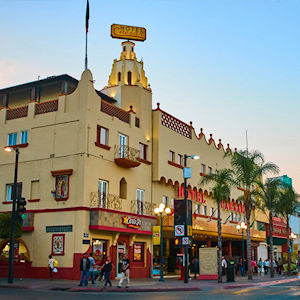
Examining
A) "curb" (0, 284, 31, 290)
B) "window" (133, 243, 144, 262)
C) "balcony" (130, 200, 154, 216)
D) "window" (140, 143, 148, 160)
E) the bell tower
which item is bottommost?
"curb" (0, 284, 31, 290)

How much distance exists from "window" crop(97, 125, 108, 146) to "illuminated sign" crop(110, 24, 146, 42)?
11299mm

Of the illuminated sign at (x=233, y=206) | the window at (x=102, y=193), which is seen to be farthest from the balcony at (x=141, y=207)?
the illuminated sign at (x=233, y=206)

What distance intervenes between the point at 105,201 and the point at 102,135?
465 centimetres

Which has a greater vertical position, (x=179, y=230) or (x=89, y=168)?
(x=89, y=168)

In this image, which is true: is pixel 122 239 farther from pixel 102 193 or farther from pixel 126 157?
pixel 126 157

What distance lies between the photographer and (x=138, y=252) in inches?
1361

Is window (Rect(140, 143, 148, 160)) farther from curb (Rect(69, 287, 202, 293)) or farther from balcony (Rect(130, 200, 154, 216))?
curb (Rect(69, 287, 202, 293))

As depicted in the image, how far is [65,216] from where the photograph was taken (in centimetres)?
2984

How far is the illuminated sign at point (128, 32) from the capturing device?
40219 mm

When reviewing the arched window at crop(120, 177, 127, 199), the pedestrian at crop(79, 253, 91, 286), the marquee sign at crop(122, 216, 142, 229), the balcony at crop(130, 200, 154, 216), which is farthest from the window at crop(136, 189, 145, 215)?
the pedestrian at crop(79, 253, 91, 286)

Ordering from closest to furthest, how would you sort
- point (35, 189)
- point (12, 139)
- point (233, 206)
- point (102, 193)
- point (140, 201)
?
point (102, 193)
point (35, 189)
point (12, 139)
point (140, 201)
point (233, 206)

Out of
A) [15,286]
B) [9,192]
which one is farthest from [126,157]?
[15,286]

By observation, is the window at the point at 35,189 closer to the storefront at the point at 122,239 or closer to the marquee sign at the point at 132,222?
the storefront at the point at 122,239

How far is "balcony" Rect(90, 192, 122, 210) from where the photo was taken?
3038 centimetres
